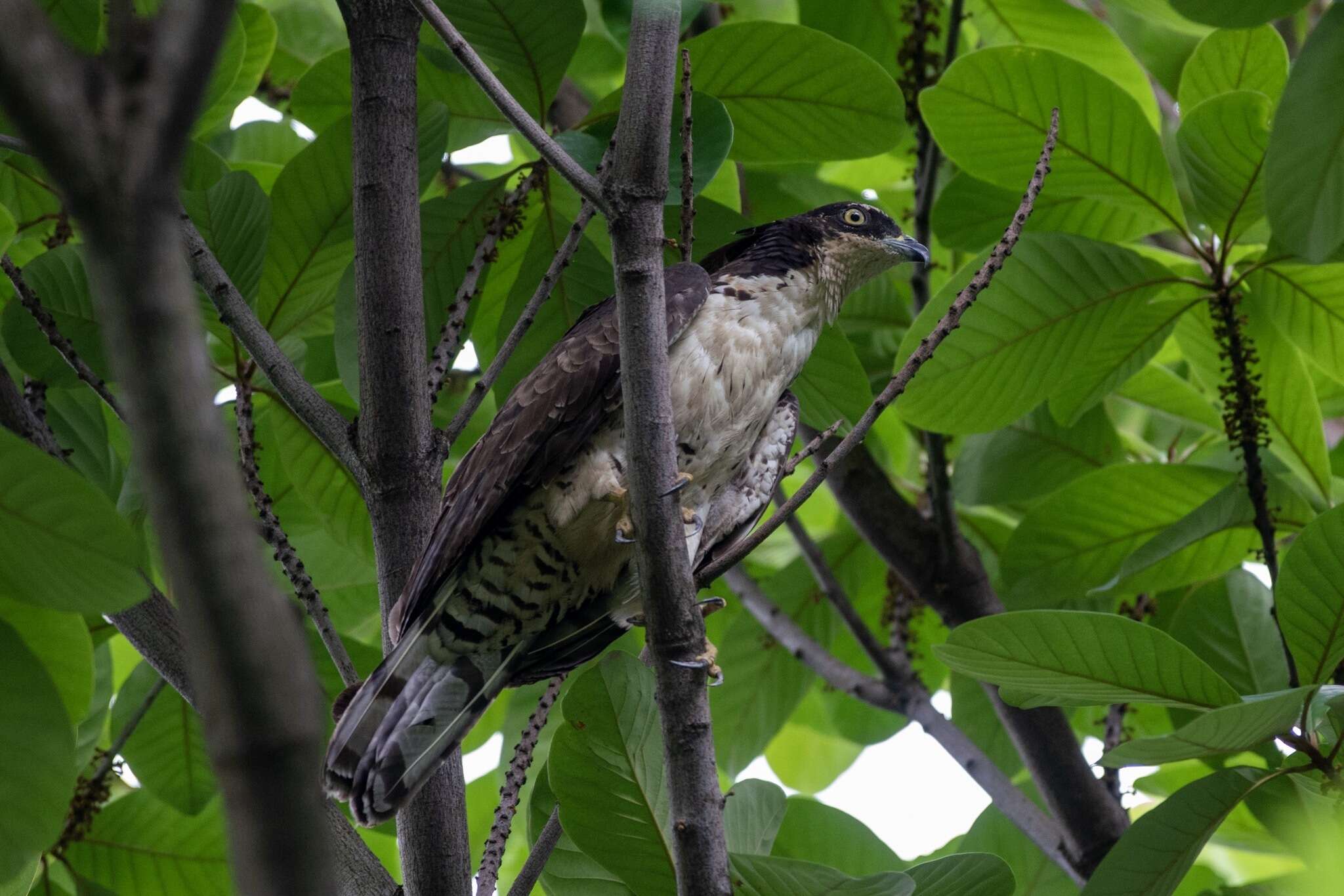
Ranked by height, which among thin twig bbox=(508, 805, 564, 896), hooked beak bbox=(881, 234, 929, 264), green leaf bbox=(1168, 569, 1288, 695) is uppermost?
hooked beak bbox=(881, 234, 929, 264)

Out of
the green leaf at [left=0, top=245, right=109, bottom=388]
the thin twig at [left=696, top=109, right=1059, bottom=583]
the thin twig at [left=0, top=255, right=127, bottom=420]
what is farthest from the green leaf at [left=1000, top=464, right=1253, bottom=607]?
the green leaf at [left=0, top=245, right=109, bottom=388]

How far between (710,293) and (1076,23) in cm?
155

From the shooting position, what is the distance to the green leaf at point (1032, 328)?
3258mm

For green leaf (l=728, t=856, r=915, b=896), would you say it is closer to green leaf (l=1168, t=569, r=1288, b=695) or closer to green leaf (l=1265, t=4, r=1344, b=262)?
green leaf (l=1168, t=569, r=1288, b=695)

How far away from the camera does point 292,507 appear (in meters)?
3.70

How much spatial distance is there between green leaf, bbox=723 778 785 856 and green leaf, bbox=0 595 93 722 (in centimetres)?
139

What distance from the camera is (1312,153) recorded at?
2.68 metres

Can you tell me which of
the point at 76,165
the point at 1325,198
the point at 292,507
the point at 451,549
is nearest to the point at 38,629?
the point at 451,549

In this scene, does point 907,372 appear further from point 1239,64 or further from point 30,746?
point 1239,64

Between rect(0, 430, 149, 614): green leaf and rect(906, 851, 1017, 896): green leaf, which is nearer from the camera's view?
rect(0, 430, 149, 614): green leaf

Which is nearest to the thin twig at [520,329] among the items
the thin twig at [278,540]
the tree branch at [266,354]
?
the tree branch at [266,354]

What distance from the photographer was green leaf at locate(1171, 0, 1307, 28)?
274cm

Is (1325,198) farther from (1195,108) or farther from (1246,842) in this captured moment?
(1246,842)

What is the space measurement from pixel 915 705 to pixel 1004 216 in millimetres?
1537
